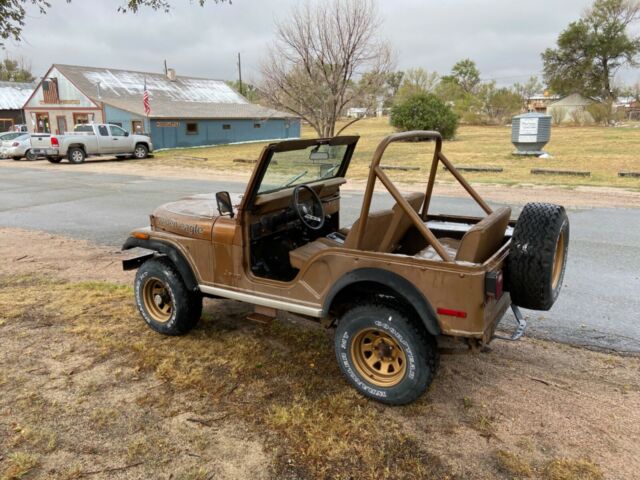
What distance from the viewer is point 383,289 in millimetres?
3088

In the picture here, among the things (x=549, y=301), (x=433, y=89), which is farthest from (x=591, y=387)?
(x=433, y=89)

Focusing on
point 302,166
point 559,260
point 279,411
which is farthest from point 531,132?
point 279,411

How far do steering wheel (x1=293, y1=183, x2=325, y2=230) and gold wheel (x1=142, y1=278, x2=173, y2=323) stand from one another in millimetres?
Answer: 1355

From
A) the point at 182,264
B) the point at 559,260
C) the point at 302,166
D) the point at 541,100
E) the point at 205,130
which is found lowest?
the point at 182,264

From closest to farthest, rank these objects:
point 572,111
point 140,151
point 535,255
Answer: point 535,255 < point 140,151 < point 572,111

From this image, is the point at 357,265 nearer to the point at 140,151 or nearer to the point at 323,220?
the point at 323,220

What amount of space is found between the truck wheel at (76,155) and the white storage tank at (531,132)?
63.6 ft

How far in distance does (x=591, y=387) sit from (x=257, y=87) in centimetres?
2387

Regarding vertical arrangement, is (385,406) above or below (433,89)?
below

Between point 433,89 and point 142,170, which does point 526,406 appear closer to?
point 142,170

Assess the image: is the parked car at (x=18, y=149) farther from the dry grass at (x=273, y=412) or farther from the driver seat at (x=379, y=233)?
the driver seat at (x=379, y=233)

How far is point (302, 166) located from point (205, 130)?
111 ft

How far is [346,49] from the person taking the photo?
76.8 ft

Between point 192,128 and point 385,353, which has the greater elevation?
point 192,128
